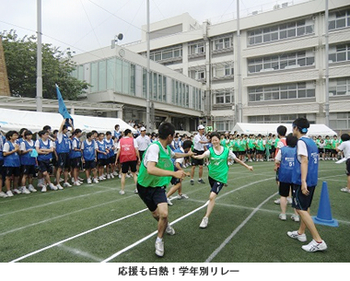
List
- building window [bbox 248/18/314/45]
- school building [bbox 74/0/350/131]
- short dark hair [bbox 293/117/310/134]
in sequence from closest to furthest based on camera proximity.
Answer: short dark hair [bbox 293/117/310/134] < school building [bbox 74/0/350/131] < building window [bbox 248/18/314/45]

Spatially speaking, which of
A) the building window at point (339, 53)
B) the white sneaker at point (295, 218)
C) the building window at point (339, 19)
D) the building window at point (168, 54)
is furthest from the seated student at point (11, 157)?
the building window at point (168, 54)

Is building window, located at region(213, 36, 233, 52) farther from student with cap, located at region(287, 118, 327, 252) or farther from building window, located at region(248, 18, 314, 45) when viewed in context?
student with cap, located at region(287, 118, 327, 252)

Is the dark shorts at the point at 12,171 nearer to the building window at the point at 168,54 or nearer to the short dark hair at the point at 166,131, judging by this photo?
the short dark hair at the point at 166,131

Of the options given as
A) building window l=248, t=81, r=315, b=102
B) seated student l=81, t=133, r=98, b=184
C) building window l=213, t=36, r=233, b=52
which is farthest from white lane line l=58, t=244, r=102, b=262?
building window l=213, t=36, r=233, b=52

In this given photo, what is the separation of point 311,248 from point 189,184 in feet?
18.3

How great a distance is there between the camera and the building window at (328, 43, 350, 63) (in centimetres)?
2798

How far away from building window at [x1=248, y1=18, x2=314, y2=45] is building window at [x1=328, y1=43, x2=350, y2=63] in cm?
324

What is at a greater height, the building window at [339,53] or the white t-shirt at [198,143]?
the building window at [339,53]

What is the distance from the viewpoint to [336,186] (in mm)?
9062

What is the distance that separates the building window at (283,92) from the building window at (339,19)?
6421 millimetres

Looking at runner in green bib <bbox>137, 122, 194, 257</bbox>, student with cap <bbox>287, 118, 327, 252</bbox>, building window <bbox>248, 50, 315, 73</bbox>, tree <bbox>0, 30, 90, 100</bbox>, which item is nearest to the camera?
runner in green bib <bbox>137, 122, 194, 257</bbox>

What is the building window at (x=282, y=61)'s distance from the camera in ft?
98.8
